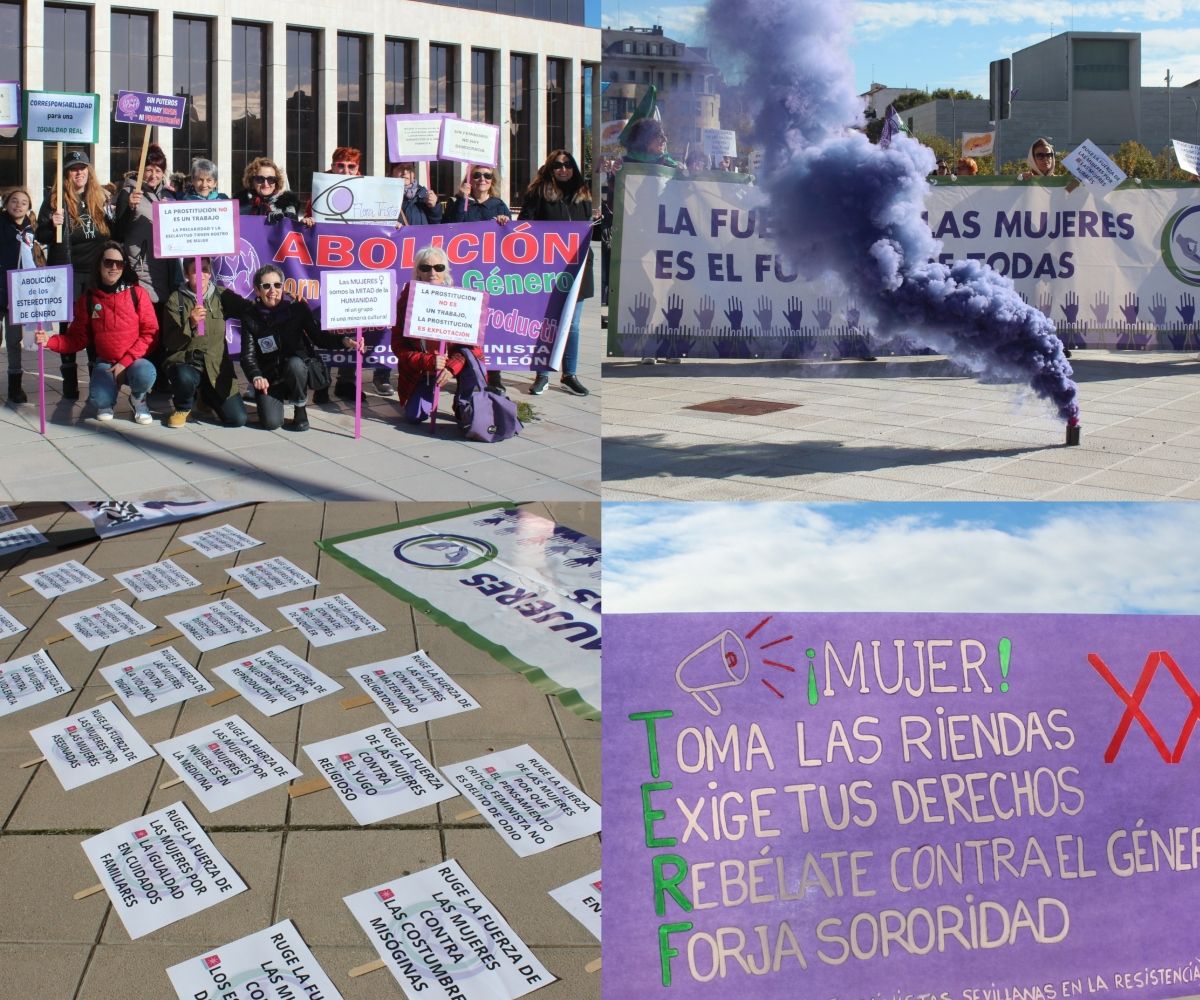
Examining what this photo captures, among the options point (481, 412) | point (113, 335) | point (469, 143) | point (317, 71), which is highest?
point (317, 71)

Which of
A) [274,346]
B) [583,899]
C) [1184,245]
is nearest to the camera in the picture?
[583,899]

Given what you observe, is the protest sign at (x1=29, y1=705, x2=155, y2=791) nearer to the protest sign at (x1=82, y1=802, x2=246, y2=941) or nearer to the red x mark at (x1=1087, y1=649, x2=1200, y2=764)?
the protest sign at (x1=82, y1=802, x2=246, y2=941)

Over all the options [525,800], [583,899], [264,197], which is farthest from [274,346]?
[583,899]

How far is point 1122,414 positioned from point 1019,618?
3.75 metres

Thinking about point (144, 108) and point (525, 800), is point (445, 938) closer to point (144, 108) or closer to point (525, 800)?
point (525, 800)

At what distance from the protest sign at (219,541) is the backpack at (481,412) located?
5.55 ft

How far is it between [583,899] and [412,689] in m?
0.92

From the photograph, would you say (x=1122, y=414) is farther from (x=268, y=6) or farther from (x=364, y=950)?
(x=268, y=6)

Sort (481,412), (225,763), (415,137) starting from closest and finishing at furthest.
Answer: (225,763), (481,412), (415,137)

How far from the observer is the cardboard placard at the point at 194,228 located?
5.88 metres

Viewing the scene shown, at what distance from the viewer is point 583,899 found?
6.97ft

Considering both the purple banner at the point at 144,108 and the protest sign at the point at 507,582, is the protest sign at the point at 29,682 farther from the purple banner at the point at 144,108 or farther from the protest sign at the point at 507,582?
the purple banner at the point at 144,108

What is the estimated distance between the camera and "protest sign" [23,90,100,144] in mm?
6422

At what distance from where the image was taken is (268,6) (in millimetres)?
25547
